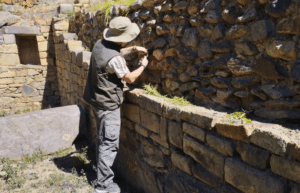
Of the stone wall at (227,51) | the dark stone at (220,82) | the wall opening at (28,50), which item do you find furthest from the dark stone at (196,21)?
the wall opening at (28,50)

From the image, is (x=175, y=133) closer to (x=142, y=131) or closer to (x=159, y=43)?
(x=142, y=131)

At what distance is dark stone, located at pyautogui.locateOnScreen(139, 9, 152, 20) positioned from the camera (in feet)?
10.9

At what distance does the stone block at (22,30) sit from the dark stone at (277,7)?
7.28 metres

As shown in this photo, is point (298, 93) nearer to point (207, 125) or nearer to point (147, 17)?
point (207, 125)

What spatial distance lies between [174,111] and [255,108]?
0.80 meters

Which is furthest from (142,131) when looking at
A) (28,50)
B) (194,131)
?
(28,50)

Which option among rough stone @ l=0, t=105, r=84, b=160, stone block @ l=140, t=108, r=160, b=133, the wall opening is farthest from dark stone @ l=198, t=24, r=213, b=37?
the wall opening

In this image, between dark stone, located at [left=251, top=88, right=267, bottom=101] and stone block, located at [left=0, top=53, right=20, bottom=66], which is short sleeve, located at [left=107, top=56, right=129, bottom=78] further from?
stone block, located at [left=0, top=53, right=20, bottom=66]

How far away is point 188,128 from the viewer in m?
2.50

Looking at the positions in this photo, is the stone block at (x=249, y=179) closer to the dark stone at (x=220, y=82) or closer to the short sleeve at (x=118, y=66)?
the dark stone at (x=220, y=82)

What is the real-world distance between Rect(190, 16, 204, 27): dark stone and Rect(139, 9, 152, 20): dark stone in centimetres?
80

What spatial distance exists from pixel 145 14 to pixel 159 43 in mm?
487

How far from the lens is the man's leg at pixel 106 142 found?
3264 mm

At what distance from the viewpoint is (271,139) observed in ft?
5.82
